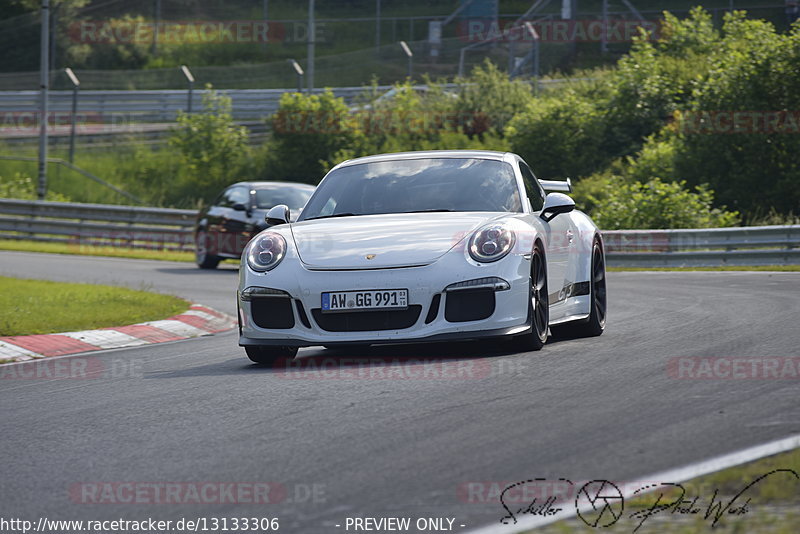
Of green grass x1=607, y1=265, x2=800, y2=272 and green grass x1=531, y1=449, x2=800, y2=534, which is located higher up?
green grass x1=531, y1=449, x2=800, y2=534

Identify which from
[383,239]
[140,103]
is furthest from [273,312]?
[140,103]

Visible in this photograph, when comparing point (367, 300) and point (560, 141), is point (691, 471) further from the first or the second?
point (560, 141)

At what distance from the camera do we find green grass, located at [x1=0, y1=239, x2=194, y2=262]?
2536 centimetres

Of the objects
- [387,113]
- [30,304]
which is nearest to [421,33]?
[387,113]

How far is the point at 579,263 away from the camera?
9477 millimetres

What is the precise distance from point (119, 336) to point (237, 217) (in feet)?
34.2

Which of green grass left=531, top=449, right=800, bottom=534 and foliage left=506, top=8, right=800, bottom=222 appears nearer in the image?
green grass left=531, top=449, right=800, bottom=534

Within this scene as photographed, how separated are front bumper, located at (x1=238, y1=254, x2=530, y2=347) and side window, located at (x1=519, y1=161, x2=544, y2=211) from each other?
1.44 meters

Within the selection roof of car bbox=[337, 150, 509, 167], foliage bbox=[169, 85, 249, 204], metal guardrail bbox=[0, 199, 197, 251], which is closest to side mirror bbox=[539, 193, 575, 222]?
roof of car bbox=[337, 150, 509, 167]

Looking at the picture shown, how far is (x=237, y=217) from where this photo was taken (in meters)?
21.7

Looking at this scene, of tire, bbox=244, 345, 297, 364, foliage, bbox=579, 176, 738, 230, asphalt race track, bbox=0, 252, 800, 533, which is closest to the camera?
asphalt race track, bbox=0, 252, 800, 533

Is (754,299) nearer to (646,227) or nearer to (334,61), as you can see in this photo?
(646,227)
